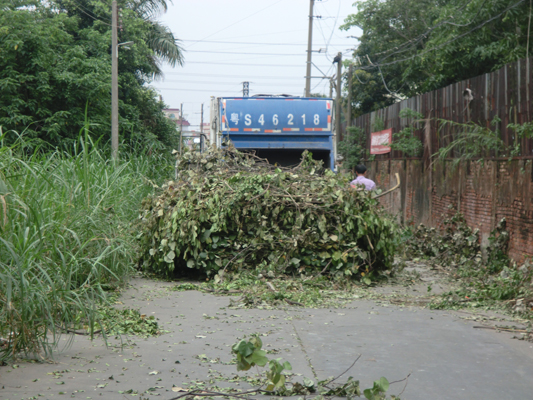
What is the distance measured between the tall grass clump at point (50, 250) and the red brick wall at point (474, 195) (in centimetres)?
563

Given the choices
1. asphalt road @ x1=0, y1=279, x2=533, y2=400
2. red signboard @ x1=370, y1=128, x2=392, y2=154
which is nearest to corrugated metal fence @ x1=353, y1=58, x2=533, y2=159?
red signboard @ x1=370, y1=128, x2=392, y2=154

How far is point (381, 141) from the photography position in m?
16.8

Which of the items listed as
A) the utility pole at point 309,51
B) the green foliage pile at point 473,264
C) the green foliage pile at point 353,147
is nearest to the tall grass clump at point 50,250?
the green foliage pile at point 473,264

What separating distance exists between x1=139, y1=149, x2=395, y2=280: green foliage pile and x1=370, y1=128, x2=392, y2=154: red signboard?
296 inches

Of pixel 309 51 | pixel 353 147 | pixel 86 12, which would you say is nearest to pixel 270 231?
pixel 353 147

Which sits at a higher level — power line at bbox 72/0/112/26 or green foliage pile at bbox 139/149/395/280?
power line at bbox 72/0/112/26

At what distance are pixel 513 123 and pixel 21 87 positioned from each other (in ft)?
53.6

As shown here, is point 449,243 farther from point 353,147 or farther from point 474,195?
point 353,147

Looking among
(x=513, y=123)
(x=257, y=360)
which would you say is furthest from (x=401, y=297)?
(x=257, y=360)

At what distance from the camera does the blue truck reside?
42.1 feet

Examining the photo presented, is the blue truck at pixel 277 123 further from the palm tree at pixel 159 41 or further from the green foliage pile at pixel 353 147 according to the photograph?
the palm tree at pixel 159 41

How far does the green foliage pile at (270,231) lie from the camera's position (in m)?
8.17

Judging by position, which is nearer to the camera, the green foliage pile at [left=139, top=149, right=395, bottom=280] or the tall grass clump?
the tall grass clump

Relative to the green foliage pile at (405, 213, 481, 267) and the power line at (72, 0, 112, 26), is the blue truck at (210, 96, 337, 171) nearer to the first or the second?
the green foliage pile at (405, 213, 481, 267)
